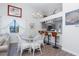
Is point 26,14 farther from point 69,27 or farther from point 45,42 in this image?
point 69,27

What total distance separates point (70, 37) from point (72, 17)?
474 millimetres

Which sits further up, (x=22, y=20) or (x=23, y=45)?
(x=22, y=20)

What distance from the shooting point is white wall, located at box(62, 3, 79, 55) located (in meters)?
2.29

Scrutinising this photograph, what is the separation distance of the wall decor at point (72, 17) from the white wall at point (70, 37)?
0.26 feet

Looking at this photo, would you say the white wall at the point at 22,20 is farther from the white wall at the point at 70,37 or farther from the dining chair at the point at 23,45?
the white wall at the point at 70,37

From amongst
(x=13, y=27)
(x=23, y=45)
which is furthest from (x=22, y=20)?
A: (x=23, y=45)

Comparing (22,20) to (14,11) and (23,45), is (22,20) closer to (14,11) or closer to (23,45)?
(14,11)

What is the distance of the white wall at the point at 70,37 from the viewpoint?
7.52 ft

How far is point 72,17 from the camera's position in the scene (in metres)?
2.45

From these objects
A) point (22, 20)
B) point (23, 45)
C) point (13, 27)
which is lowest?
point (23, 45)

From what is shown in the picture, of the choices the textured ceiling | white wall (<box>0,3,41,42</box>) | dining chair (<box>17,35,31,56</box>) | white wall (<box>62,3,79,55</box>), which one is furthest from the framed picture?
white wall (<box>62,3,79,55</box>)

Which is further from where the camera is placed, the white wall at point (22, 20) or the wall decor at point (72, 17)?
the wall decor at point (72, 17)

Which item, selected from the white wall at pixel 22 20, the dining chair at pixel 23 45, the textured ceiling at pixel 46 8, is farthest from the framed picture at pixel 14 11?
the dining chair at pixel 23 45

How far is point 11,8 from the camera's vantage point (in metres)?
2.24
